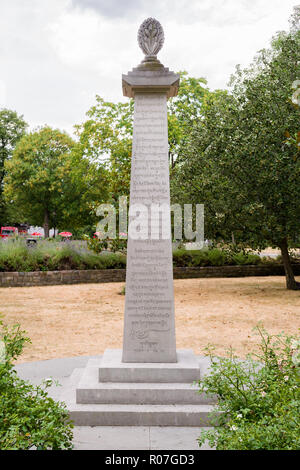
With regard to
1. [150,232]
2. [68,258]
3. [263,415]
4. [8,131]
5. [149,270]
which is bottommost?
[263,415]

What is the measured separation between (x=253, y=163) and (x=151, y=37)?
30.4 ft

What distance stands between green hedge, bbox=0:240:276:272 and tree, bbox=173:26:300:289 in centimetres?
323

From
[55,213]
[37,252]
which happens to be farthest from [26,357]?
[55,213]

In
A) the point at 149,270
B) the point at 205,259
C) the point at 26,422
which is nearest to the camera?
the point at 26,422

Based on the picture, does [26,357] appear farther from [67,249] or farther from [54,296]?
[67,249]

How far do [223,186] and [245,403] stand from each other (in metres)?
12.1

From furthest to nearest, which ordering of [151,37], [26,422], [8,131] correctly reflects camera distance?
[8,131] < [151,37] < [26,422]

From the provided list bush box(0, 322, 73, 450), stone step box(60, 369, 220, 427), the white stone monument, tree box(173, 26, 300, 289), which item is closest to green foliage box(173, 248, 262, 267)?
tree box(173, 26, 300, 289)

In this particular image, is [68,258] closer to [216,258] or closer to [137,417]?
[216,258]

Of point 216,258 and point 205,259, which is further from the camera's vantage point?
point 216,258

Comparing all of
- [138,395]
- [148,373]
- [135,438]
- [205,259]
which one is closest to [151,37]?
[148,373]

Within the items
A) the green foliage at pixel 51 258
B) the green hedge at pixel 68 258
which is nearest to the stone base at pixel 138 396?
the green hedge at pixel 68 258

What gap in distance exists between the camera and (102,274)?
20.1 m

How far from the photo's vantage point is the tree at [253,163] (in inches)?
555
